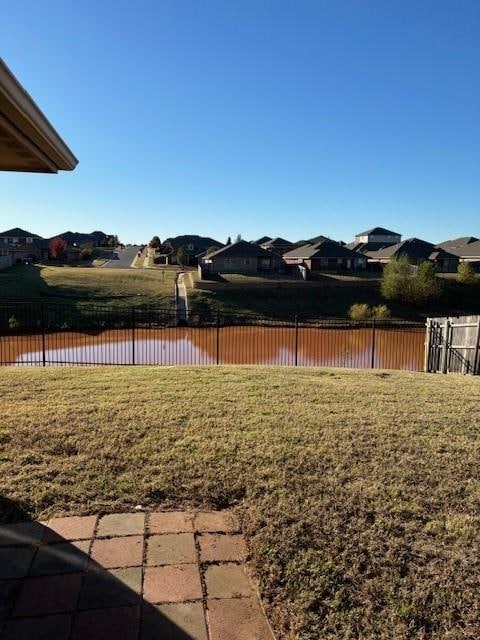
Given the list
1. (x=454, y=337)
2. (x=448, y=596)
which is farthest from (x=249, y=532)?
(x=454, y=337)

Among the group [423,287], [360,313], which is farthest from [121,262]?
[423,287]

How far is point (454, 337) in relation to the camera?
12.6 m

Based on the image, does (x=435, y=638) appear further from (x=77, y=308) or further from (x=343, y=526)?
(x=77, y=308)

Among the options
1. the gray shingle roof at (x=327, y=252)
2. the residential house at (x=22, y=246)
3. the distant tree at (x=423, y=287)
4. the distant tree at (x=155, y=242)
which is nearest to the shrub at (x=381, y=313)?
the distant tree at (x=423, y=287)

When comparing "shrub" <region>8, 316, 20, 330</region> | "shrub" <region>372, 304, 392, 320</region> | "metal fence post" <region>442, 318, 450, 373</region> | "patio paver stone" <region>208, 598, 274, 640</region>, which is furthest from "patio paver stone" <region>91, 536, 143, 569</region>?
"shrub" <region>372, 304, 392, 320</region>

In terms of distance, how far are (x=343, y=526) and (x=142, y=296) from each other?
31.9 metres

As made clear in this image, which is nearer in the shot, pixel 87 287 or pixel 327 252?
pixel 87 287

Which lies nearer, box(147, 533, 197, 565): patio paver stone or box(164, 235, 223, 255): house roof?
box(147, 533, 197, 565): patio paver stone

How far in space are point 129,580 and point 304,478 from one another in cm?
175

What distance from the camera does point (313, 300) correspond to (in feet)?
121

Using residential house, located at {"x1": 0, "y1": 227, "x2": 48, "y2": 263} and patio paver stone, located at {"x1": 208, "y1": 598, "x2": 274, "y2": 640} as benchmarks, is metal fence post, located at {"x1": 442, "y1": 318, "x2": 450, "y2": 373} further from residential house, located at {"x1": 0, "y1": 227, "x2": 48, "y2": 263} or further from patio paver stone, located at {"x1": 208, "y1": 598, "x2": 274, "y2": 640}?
residential house, located at {"x1": 0, "y1": 227, "x2": 48, "y2": 263}

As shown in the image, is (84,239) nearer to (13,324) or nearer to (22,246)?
(22,246)

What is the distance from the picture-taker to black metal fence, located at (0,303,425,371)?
1922 cm

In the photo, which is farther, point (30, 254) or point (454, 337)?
point (30, 254)
